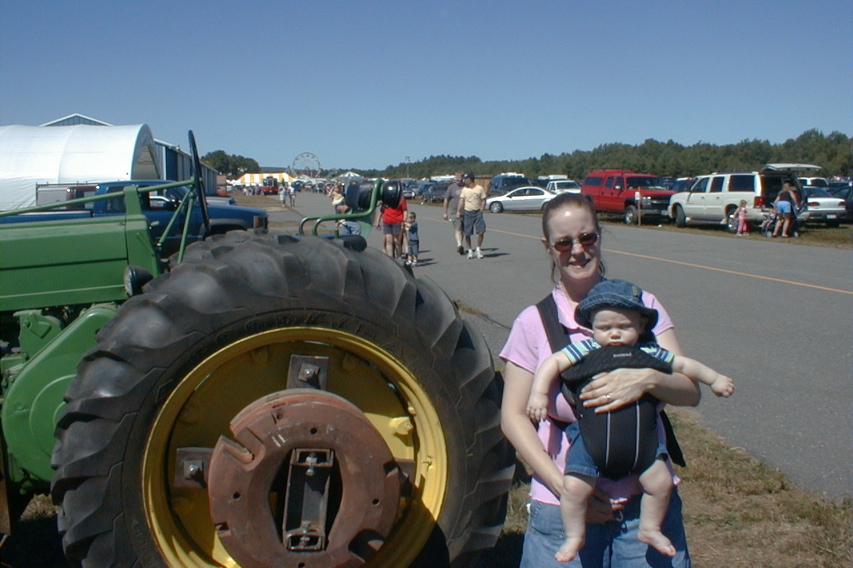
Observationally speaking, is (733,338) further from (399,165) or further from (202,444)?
(399,165)

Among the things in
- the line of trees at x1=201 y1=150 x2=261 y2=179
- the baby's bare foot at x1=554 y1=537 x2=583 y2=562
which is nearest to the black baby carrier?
the baby's bare foot at x1=554 y1=537 x2=583 y2=562

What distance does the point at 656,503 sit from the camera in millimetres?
2189

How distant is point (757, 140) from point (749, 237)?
7784 centimetres

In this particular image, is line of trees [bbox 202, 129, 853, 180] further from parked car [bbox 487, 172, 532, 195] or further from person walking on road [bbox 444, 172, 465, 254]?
person walking on road [bbox 444, 172, 465, 254]

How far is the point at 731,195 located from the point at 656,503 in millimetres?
24764

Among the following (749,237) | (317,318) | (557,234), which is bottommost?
(749,237)

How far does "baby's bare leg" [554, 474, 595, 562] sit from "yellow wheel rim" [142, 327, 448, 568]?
0.65 metres

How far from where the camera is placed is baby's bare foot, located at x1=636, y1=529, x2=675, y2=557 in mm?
2166

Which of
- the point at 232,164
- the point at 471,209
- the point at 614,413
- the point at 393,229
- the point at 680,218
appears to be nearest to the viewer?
the point at 614,413

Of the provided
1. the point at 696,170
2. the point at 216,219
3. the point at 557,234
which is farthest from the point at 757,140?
the point at 557,234

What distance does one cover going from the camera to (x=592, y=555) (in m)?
2.31

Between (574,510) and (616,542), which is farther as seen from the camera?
(616,542)

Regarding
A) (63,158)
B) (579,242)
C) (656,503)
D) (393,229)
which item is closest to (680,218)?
(393,229)

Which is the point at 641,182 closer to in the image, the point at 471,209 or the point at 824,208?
the point at 824,208
